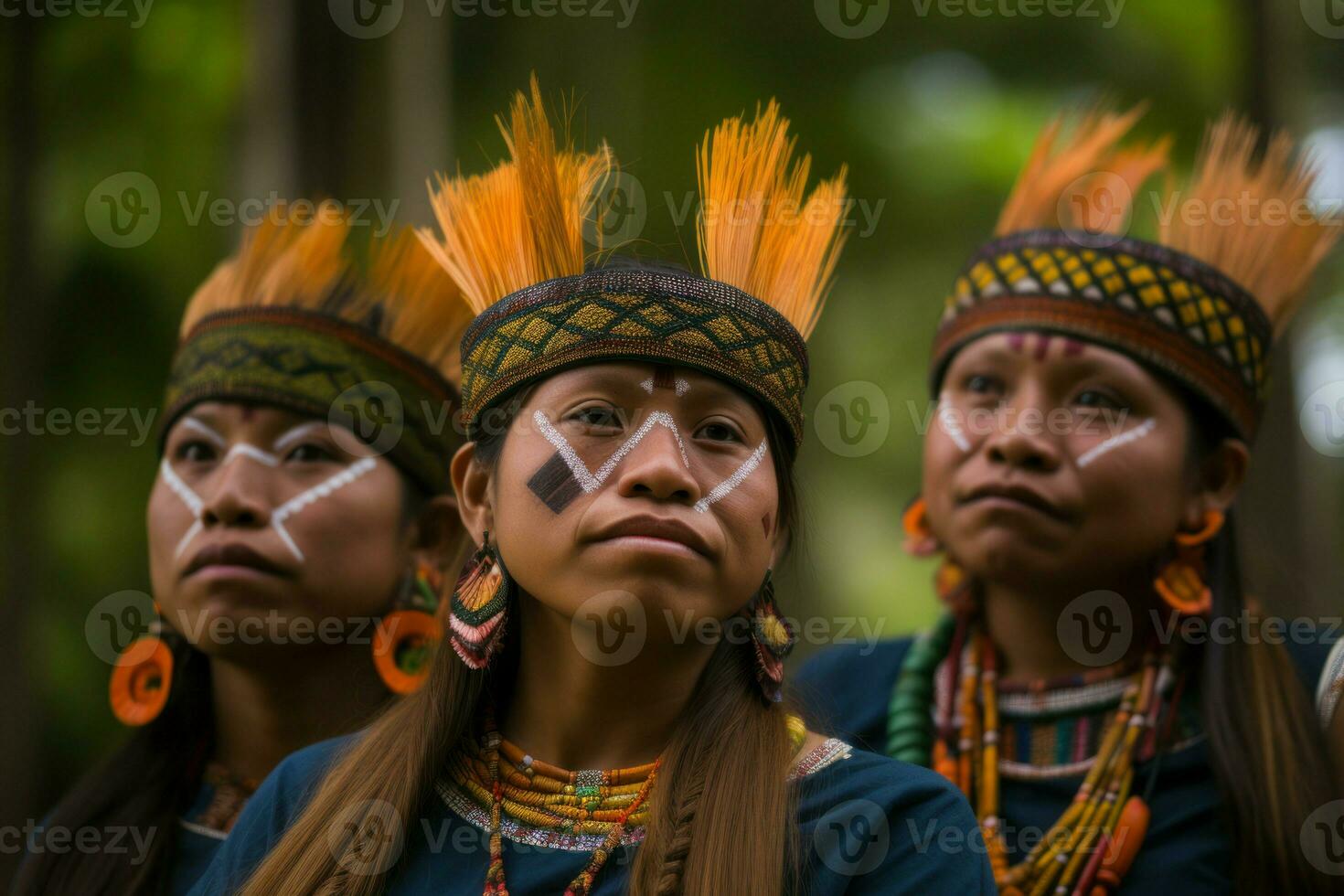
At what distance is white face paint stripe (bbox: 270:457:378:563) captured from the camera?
3.25 m

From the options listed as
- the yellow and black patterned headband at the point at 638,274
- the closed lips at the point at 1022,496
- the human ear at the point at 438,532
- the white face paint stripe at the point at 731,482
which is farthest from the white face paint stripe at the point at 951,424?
the human ear at the point at 438,532

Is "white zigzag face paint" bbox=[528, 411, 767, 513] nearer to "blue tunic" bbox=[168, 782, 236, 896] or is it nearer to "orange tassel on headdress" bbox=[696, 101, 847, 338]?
"orange tassel on headdress" bbox=[696, 101, 847, 338]

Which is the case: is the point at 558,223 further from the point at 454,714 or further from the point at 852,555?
the point at 852,555

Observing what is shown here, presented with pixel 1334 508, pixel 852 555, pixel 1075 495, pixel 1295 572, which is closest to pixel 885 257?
pixel 852 555

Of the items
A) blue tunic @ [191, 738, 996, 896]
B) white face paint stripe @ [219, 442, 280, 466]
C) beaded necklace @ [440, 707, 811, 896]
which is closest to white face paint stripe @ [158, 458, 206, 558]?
white face paint stripe @ [219, 442, 280, 466]

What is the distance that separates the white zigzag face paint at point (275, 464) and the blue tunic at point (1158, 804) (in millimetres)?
1148

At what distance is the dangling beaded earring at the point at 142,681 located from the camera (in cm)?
339

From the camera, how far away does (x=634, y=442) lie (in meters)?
2.34

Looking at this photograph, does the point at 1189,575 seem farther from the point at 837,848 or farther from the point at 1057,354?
the point at 837,848

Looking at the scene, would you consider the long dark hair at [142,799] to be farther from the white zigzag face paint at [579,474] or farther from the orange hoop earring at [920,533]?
the orange hoop earring at [920,533]

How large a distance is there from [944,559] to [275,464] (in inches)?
67.1

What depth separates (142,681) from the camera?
11.3 feet

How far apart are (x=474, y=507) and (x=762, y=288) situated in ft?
2.13

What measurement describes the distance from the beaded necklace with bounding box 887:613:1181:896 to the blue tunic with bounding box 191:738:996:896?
0.77 meters
